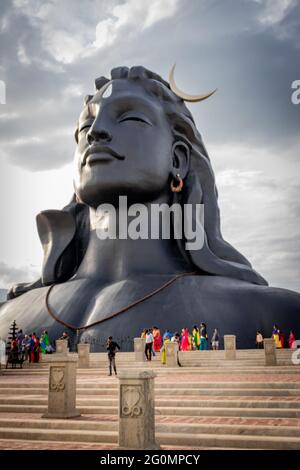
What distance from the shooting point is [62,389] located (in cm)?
748

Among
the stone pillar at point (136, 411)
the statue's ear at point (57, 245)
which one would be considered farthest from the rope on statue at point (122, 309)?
the stone pillar at point (136, 411)

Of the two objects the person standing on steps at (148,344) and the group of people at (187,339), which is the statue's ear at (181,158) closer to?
the group of people at (187,339)

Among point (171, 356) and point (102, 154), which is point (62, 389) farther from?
point (102, 154)

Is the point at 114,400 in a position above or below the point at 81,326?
below

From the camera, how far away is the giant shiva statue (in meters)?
19.2

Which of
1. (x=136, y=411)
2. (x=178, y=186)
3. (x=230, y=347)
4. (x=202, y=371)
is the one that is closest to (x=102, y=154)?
(x=178, y=186)

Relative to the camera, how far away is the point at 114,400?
323 inches

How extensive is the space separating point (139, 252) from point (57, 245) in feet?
13.8

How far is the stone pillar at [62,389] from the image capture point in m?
7.45

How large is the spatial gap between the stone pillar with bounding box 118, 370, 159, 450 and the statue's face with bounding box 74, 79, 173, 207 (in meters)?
15.0

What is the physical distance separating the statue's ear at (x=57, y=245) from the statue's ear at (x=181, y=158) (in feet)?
17.2
